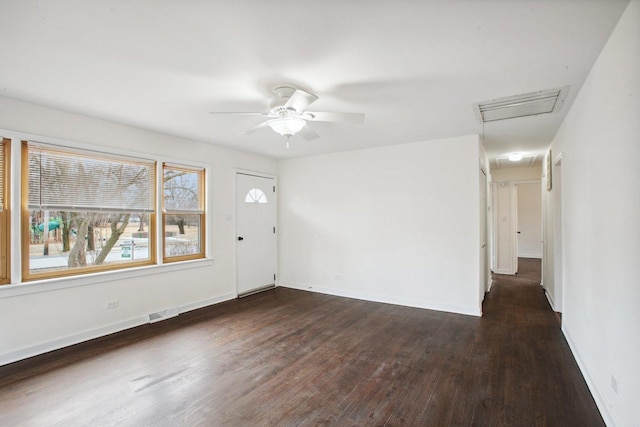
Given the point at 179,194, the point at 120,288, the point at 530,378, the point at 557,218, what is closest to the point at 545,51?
the point at 530,378

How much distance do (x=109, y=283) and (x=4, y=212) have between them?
46.3 inches

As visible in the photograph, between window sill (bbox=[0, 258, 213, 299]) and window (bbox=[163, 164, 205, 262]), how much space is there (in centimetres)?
Result: 15

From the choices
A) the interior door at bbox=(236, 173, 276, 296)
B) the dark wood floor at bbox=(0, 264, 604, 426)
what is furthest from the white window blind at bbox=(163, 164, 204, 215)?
the dark wood floor at bbox=(0, 264, 604, 426)

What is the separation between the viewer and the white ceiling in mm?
1627

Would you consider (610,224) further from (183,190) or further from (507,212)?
(507,212)

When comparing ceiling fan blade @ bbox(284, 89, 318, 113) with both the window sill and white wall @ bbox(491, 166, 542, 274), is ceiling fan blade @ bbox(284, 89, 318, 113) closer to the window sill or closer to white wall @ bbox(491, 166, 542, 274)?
the window sill

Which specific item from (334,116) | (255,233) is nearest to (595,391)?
(334,116)

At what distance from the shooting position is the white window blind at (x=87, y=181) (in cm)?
304

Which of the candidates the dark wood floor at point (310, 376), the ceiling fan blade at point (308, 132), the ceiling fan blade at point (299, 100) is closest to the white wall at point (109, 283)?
the dark wood floor at point (310, 376)

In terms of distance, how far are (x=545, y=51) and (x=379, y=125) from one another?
1839 mm

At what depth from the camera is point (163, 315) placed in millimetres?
3971

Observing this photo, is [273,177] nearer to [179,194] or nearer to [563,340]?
[179,194]

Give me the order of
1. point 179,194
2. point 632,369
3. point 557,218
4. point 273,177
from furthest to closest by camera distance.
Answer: point 273,177
point 179,194
point 557,218
point 632,369

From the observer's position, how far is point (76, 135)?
324 cm
